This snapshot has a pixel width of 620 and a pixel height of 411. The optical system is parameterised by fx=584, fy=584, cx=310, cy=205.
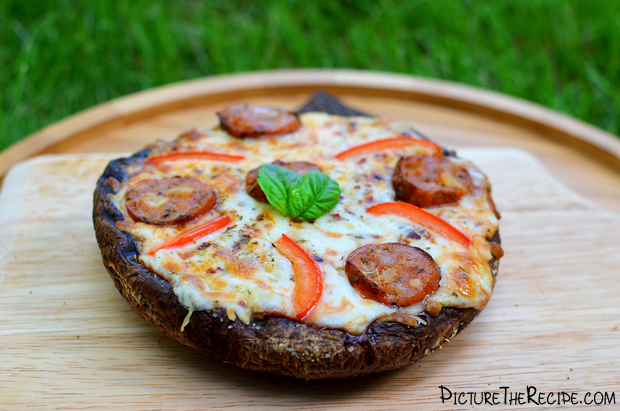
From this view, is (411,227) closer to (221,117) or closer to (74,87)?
(221,117)

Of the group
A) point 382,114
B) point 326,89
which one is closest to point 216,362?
point 382,114

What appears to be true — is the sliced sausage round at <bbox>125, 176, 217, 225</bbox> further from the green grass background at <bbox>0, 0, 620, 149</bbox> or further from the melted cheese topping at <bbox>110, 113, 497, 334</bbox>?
the green grass background at <bbox>0, 0, 620, 149</bbox>

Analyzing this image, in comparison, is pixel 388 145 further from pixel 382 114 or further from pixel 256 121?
pixel 382 114

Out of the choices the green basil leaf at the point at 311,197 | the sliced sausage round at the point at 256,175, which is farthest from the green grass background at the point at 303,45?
the green basil leaf at the point at 311,197

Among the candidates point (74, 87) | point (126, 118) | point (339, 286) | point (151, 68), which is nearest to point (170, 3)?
point (151, 68)

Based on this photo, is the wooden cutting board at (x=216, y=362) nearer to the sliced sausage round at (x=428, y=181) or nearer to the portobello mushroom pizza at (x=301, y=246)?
the portobello mushroom pizza at (x=301, y=246)
